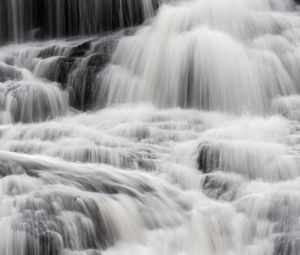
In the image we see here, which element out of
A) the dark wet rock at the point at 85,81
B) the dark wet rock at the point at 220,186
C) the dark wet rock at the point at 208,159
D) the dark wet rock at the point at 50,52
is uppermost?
the dark wet rock at the point at 50,52

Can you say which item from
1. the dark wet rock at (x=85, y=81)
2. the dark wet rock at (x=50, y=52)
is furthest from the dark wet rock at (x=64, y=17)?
the dark wet rock at (x=85, y=81)

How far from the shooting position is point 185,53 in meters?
10.6

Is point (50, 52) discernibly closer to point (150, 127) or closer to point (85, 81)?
point (85, 81)

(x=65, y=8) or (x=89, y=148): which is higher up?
(x=65, y=8)

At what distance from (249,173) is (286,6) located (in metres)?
6.15

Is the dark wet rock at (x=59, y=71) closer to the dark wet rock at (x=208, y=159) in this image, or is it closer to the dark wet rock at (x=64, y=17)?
the dark wet rock at (x=64, y=17)

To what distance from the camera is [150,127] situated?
8898 mm

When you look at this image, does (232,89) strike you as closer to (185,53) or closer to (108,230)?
(185,53)

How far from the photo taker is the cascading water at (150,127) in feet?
20.4

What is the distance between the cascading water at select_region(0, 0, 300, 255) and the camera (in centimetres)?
621

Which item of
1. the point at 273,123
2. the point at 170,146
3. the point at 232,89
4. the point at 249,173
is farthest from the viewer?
the point at 232,89

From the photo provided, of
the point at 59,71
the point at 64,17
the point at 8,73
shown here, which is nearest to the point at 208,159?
the point at 59,71

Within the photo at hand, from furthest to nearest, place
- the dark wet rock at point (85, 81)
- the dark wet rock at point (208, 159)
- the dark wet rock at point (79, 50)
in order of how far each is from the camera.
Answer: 1. the dark wet rock at point (79, 50)
2. the dark wet rock at point (85, 81)
3. the dark wet rock at point (208, 159)

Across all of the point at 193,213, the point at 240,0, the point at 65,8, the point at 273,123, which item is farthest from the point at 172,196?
the point at 65,8
